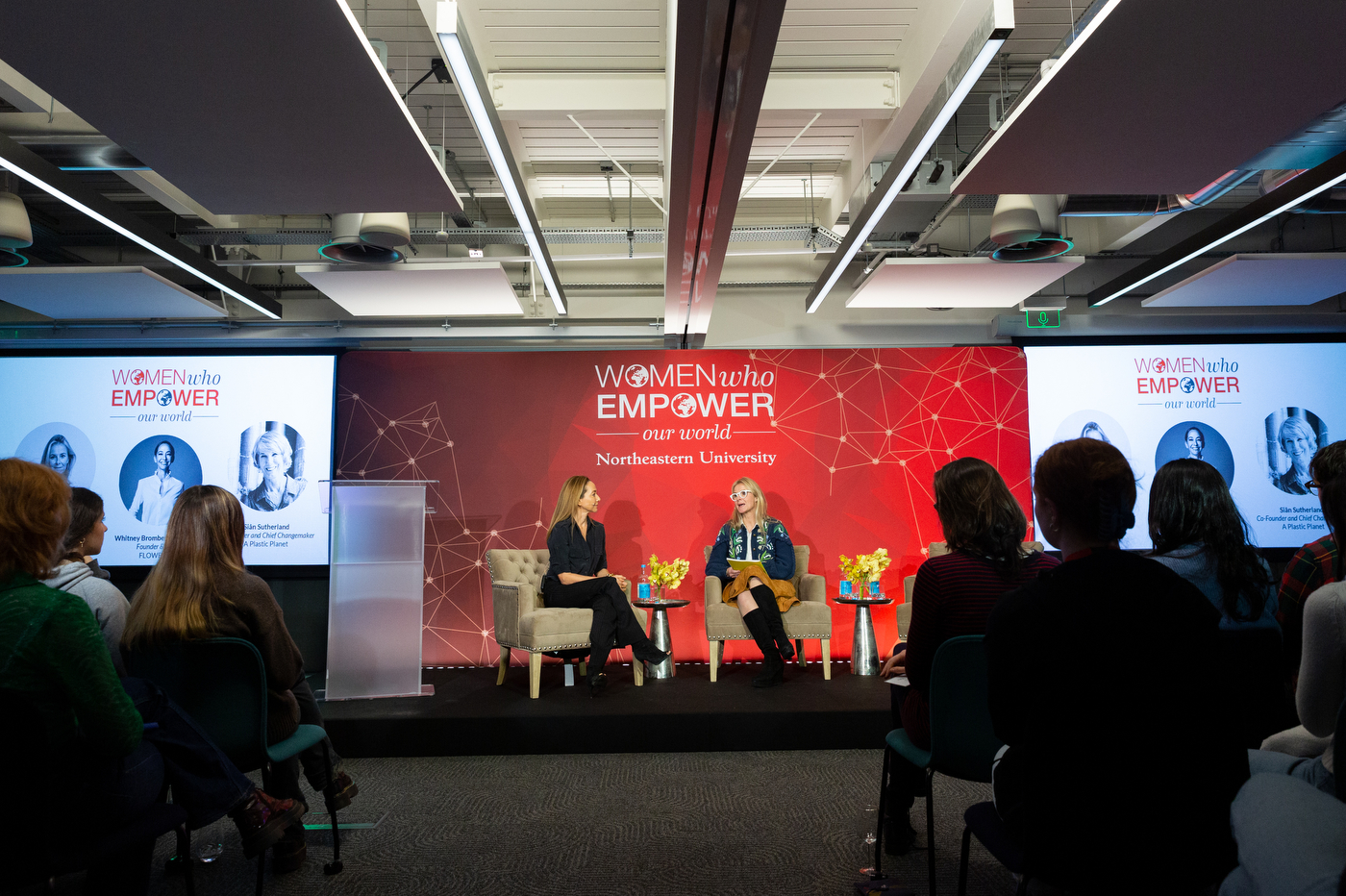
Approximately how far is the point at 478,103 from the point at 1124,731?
118 inches

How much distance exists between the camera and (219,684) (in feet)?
8.33

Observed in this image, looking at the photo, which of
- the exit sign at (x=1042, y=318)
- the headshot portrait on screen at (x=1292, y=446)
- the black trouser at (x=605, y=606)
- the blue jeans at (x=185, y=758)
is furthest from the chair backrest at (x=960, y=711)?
the headshot portrait on screen at (x=1292, y=446)

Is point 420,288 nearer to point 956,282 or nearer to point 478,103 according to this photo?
point 478,103

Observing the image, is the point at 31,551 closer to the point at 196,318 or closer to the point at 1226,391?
the point at 196,318

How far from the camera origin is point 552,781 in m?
4.03

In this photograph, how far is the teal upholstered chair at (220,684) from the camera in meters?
2.50

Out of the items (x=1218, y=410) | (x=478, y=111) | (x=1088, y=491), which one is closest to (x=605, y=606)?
(x=478, y=111)

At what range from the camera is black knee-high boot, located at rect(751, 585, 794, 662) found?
5.65m

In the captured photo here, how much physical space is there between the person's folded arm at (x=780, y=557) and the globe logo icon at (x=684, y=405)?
1.42m

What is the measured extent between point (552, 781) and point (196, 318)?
5.71 m

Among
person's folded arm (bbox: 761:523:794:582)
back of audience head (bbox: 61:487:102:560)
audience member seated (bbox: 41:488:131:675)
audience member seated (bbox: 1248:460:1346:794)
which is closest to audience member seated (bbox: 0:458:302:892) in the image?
audience member seated (bbox: 41:488:131:675)

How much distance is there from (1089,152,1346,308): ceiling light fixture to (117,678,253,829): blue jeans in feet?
17.5

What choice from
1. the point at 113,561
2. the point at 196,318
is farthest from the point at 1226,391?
the point at 113,561

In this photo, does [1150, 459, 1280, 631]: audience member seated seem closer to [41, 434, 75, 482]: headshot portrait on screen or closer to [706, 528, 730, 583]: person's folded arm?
[706, 528, 730, 583]: person's folded arm
